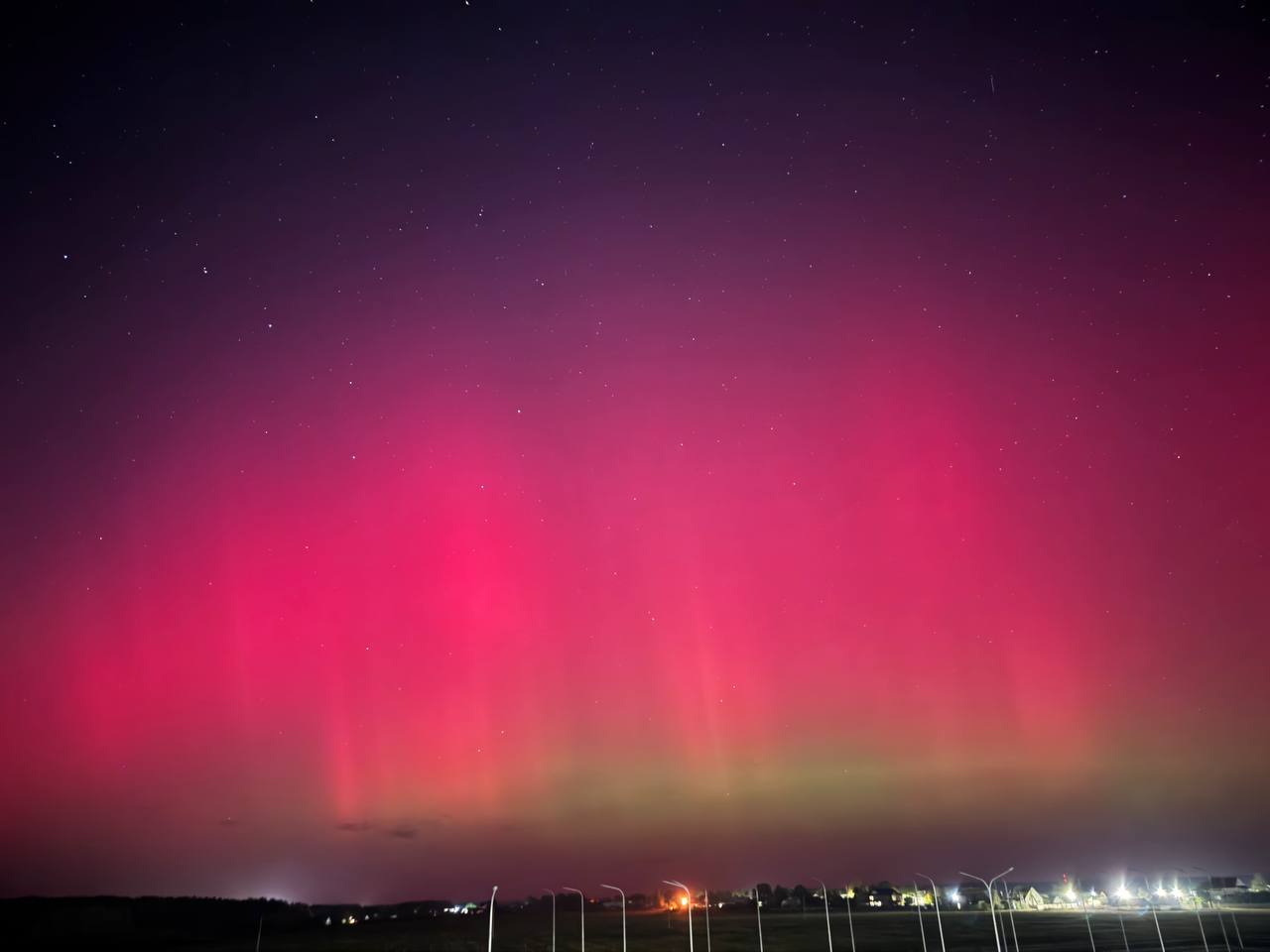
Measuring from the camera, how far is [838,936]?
11506 cm

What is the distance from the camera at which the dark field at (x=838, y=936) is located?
96.9 m

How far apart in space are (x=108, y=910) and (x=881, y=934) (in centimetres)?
13878

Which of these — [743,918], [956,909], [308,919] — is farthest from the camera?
[308,919]

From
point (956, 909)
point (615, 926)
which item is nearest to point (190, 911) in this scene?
point (615, 926)

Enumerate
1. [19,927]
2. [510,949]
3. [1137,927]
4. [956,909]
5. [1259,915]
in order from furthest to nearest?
[956,909]
[19,927]
[1259,915]
[1137,927]
[510,949]

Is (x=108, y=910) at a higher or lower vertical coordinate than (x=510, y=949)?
higher

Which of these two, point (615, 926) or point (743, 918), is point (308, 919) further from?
point (743, 918)

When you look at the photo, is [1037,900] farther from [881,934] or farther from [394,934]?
[394,934]

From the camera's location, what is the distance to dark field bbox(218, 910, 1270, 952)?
3816 inches

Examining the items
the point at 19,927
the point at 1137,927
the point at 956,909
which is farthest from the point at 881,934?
the point at 19,927

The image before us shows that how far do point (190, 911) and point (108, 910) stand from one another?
56.1ft

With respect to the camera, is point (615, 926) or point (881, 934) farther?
point (615, 926)

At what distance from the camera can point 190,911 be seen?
181 metres

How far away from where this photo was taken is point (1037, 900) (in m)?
180
